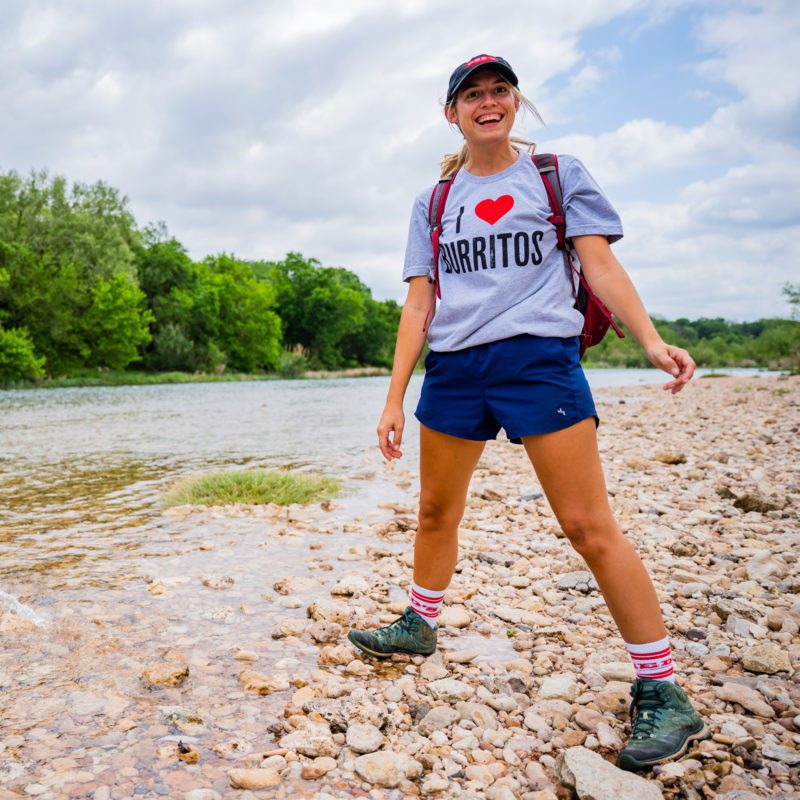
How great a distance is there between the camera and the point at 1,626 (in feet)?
9.92

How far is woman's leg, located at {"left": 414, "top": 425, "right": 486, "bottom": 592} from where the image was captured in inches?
101

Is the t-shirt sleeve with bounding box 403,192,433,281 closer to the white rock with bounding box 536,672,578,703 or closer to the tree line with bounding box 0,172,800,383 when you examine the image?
the white rock with bounding box 536,672,578,703

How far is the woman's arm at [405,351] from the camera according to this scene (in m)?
2.73

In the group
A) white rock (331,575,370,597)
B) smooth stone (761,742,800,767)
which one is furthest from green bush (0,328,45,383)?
smooth stone (761,742,800,767)

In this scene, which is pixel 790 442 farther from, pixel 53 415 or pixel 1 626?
pixel 53 415

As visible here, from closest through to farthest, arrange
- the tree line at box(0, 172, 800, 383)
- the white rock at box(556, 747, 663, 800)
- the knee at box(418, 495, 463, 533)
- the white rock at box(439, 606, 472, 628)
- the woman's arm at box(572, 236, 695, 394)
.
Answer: the white rock at box(556, 747, 663, 800) → the woman's arm at box(572, 236, 695, 394) → the knee at box(418, 495, 463, 533) → the white rock at box(439, 606, 472, 628) → the tree line at box(0, 172, 800, 383)

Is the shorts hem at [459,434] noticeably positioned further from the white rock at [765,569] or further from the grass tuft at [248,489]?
the grass tuft at [248,489]

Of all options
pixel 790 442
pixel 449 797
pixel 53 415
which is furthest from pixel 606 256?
pixel 53 415

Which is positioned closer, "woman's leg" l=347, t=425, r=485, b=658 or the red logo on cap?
the red logo on cap

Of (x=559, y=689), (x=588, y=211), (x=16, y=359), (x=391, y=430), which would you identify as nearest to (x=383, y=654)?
(x=559, y=689)

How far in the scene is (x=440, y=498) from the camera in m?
2.67

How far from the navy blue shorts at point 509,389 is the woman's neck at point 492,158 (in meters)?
0.75

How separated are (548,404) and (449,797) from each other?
4.26 ft

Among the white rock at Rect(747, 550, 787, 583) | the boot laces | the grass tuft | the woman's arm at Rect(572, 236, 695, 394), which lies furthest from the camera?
the grass tuft
